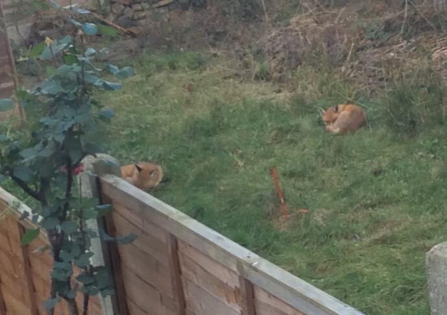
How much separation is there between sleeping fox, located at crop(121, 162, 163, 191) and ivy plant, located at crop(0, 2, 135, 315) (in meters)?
1.93

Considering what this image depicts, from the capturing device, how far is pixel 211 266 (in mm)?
2746

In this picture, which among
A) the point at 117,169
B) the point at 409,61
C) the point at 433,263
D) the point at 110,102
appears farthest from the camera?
the point at 110,102

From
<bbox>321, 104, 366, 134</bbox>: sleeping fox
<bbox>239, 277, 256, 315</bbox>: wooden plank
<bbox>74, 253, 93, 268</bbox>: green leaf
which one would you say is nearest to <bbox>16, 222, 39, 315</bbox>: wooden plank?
<bbox>74, 253, 93, 268</bbox>: green leaf

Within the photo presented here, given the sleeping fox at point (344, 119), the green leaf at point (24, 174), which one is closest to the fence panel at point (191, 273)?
the green leaf at point (24, 174)

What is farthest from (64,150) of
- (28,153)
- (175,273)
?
(175,273)

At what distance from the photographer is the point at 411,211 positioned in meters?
4.48

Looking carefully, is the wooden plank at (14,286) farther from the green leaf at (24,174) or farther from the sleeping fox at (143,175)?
the green leaf at (24,174)

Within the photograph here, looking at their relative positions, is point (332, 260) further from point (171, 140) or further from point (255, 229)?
point (171, 140)

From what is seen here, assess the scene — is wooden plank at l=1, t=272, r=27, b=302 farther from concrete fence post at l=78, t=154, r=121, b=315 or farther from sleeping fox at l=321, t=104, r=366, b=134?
sleeping fox at l=321, t=104, r=366, b=134

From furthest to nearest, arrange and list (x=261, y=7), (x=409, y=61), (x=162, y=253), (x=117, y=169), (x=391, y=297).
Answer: (x=261, y=7), (x=409, y=61), (x=391, y=297), (x=117, y=169), (x=162, y=253)

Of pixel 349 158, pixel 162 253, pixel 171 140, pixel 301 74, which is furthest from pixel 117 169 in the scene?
pixel 301 74

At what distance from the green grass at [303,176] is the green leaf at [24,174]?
4.70ft

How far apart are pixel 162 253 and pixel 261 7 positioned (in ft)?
21.1

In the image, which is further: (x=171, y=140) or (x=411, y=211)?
(x=171, y=140)
